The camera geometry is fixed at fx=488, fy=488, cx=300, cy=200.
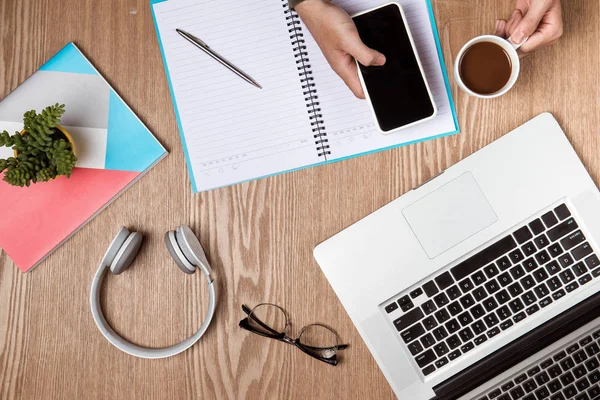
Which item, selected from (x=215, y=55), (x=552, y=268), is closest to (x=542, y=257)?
(x=552, y=268)

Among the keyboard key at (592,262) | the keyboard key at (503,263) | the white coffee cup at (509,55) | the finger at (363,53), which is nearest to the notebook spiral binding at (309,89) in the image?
the finger at (363,53)

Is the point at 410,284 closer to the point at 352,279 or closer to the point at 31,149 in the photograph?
the point at 352,279

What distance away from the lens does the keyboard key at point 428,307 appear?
81 centimetres

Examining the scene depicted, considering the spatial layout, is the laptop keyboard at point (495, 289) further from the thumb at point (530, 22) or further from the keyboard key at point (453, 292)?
the thumb at point (530, 22)

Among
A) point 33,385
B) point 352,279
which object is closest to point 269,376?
point 352,279

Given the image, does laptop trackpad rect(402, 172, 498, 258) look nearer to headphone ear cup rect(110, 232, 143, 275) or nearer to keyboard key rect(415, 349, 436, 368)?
keyboard key rect(415, 349, 436, 368)

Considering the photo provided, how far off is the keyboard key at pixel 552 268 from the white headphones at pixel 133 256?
56 cm

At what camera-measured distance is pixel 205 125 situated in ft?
2.86

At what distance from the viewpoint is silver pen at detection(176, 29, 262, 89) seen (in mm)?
859

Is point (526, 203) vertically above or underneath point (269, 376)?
above

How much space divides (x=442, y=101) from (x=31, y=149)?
688 millimetres

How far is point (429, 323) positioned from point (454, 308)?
0.16 feet

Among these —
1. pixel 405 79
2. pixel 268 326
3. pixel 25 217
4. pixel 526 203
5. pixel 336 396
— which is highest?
pixel 405 79

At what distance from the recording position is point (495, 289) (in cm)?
80
